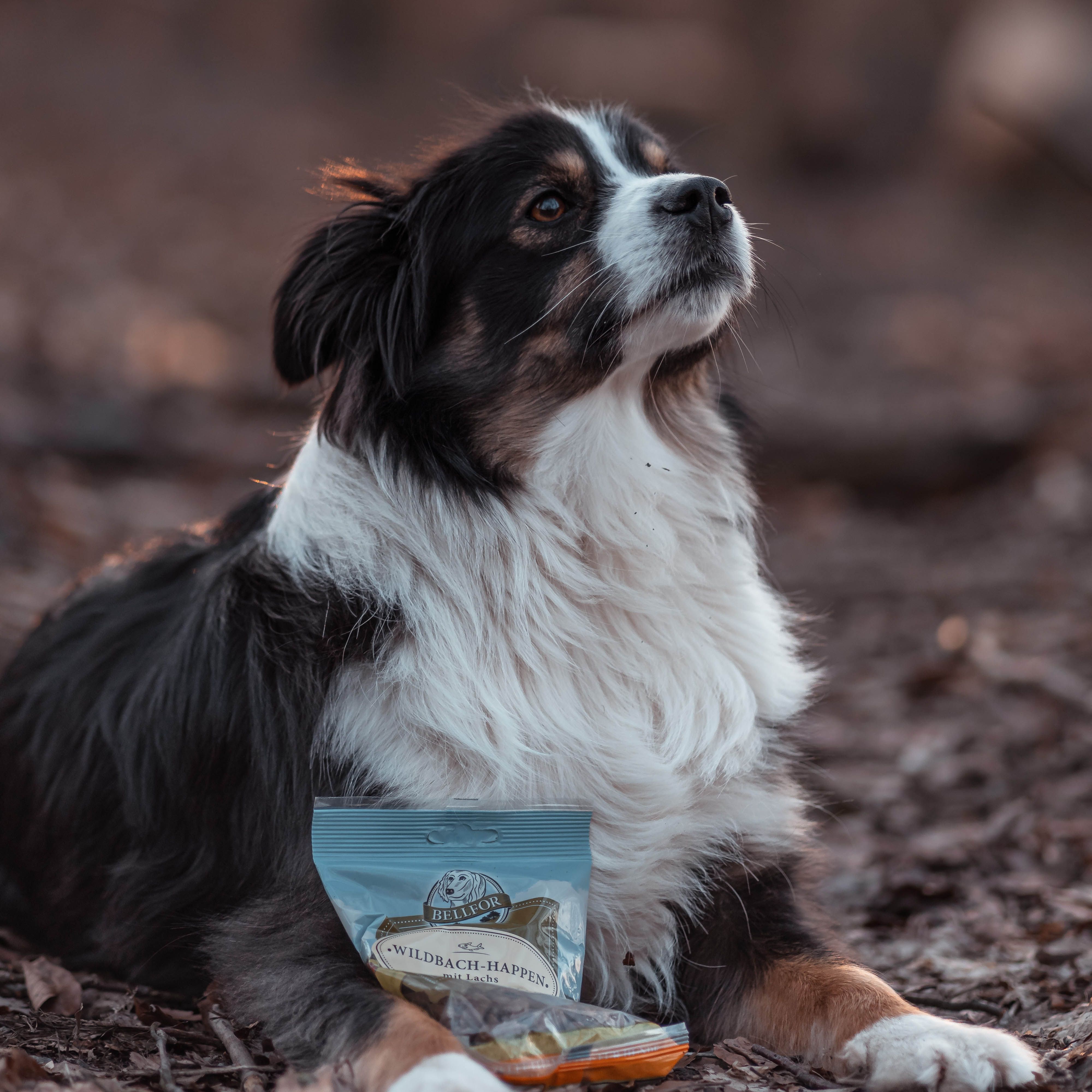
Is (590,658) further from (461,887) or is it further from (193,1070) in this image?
(193,1070)

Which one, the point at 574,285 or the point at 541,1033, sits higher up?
the point at 574,285

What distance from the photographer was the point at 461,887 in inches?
98.7

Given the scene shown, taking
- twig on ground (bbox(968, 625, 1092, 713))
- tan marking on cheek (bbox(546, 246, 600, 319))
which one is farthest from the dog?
twig on ground (bbox(968, 625, 1092, 713))

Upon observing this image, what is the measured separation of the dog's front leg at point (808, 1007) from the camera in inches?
90.3

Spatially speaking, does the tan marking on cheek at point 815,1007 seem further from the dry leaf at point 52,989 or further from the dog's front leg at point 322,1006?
the dry leaf at point 52,989

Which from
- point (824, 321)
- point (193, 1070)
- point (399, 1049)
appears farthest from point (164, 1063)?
point (824, 321)

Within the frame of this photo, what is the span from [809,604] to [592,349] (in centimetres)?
418

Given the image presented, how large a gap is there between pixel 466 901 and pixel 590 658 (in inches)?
27.2

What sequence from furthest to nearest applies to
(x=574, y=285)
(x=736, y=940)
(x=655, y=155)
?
(x=655, y=155)
(x=574, y=285)
(x=736, y=940)

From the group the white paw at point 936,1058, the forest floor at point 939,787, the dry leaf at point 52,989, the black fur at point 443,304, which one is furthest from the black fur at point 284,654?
the white paw at point 936,1058

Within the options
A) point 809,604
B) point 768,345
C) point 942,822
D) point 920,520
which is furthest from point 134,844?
point 768,345

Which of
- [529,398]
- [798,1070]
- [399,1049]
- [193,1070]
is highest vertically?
[529,398]

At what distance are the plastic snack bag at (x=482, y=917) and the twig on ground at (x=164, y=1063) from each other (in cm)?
44

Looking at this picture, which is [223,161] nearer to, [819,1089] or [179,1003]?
[179,1003]
